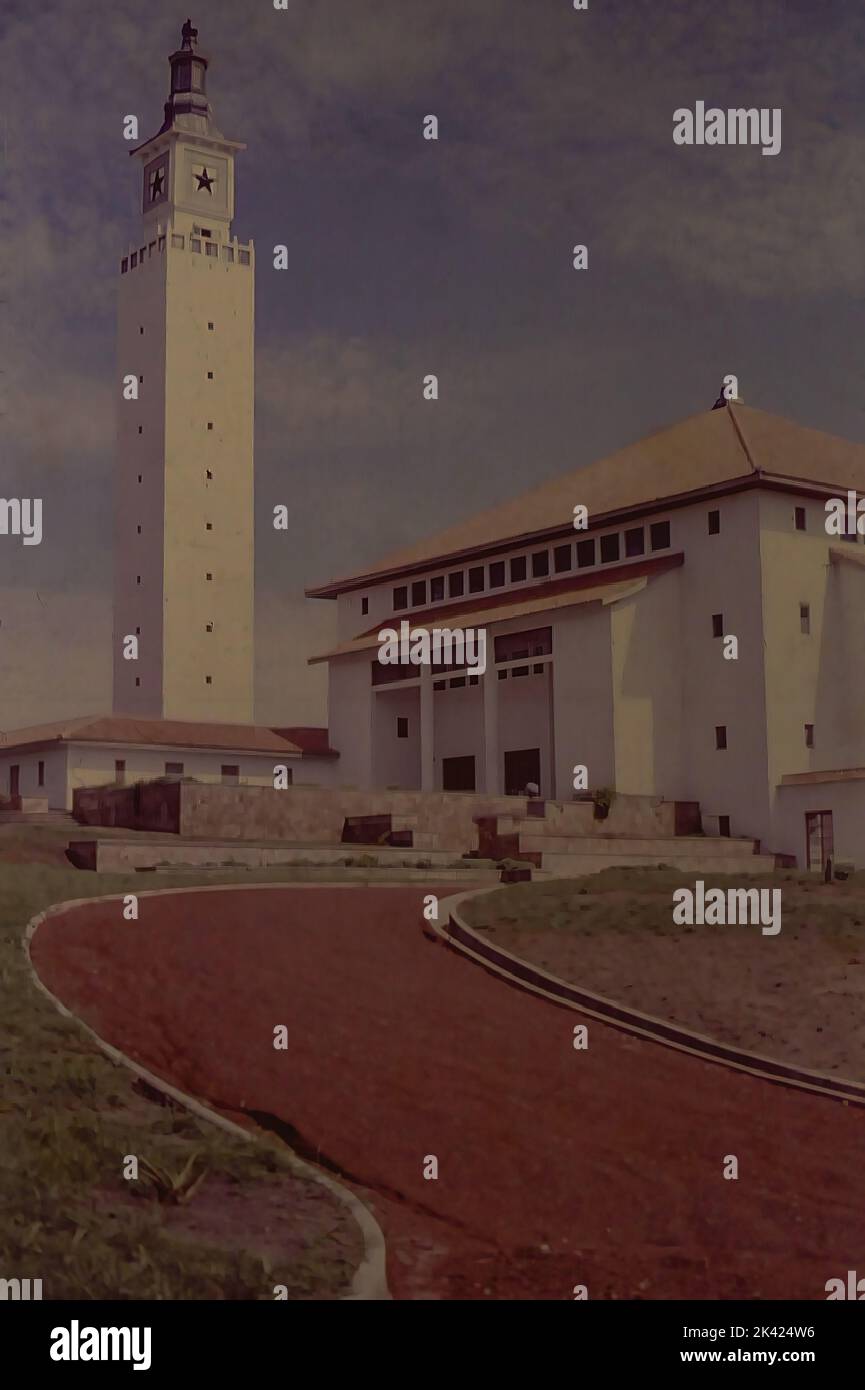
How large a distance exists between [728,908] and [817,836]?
12596 mm

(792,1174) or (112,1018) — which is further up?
(112,1018)

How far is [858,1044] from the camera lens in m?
17.5

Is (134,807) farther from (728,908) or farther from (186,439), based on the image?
(186,439)

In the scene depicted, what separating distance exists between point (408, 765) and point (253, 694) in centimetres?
1310

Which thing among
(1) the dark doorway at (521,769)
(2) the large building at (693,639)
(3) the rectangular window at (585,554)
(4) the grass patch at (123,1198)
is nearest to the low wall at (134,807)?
(2) the large building at (693,639)

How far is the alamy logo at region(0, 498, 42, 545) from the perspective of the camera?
18.9m

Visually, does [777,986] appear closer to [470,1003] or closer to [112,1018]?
[470,1003]

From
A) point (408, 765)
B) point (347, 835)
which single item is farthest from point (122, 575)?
point (347, 835)

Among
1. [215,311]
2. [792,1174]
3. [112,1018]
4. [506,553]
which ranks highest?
[215,311]

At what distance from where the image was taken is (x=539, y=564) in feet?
149

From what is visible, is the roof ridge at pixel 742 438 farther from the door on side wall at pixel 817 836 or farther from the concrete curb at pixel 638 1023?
the concrete curb at pixel 638 1023

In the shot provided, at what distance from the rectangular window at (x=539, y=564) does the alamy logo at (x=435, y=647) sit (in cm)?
295

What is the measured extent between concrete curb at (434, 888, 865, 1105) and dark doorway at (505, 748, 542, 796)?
76.2ft
